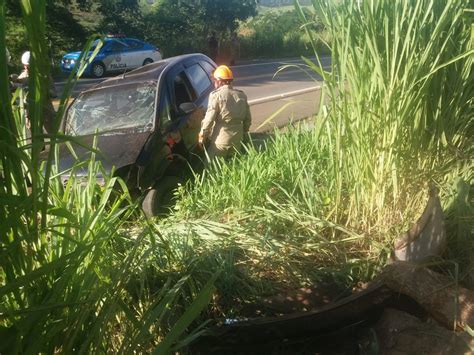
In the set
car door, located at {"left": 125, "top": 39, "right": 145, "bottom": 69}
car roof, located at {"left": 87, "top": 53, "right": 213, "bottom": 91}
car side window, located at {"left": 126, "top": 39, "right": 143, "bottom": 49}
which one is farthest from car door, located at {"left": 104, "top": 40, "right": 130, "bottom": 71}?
car roof, located at {"left": 87, "top": 53, "right": 213, "bottom": 91}

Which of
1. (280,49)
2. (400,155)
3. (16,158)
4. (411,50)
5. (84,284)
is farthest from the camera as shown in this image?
(280,49)

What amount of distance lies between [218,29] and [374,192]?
2846 centimetres

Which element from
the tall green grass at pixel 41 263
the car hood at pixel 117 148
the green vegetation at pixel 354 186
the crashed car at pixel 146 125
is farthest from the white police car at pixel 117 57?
the tall green grass at pixel 41 263

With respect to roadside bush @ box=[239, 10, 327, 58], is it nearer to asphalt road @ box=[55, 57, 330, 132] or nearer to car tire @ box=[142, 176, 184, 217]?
asphalt road @ box=[55, 57, 330, 132]

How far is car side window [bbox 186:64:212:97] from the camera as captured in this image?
6.39 m

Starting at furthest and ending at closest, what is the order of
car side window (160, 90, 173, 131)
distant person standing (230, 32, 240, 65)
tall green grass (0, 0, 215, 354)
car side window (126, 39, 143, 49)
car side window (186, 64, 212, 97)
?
distant person standing (230, 32, 240, 65), car side window (126, 39, 143, 49), car side window (186, 64, 212, 97), car side window (160, 90, 173, 131), tall green grass (0, 0, 215, 354)

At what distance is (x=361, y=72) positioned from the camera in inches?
119

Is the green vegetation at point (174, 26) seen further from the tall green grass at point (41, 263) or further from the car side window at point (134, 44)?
the tall green grass at point (41, 263)

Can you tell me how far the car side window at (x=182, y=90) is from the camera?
5.82 metres

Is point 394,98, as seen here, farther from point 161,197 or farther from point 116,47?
point 116,47

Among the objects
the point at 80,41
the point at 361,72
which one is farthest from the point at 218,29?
the point at 361,72

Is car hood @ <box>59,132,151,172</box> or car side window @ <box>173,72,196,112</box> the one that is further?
car side window @ <box>173,72,196,112</box>

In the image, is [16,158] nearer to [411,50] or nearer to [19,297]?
[19,297]

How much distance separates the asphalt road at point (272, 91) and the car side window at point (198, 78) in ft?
4.45
